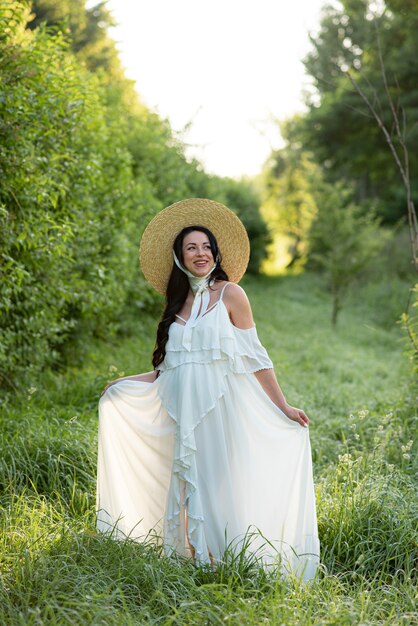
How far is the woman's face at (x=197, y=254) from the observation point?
3.92m

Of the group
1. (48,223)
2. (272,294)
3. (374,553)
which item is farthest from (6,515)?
(272,294)

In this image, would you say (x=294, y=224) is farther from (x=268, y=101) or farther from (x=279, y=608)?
(x=279, y=608)

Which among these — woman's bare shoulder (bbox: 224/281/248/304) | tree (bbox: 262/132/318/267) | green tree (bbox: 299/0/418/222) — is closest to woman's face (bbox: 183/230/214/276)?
woman's bare shoulder (bbox: 224/281/248/304)

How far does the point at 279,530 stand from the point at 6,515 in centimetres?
154

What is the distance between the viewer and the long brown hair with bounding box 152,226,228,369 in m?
3.90

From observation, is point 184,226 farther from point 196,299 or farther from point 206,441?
point 206,441

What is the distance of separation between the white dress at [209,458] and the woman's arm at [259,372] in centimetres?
4

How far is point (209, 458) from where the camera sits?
362 cm

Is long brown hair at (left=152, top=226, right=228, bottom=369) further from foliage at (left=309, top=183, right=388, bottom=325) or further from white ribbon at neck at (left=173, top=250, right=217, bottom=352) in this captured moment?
foliage at (left=309, top=183, right=388, bottom=325)

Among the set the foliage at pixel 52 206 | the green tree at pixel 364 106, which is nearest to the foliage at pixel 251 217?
the green tree at pixel 364 106

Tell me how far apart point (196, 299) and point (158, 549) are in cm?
137

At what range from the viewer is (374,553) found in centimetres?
391

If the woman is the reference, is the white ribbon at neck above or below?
above

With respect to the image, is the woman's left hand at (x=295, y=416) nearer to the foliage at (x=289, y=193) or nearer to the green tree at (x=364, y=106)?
the green tree at (x=364, y=106)
